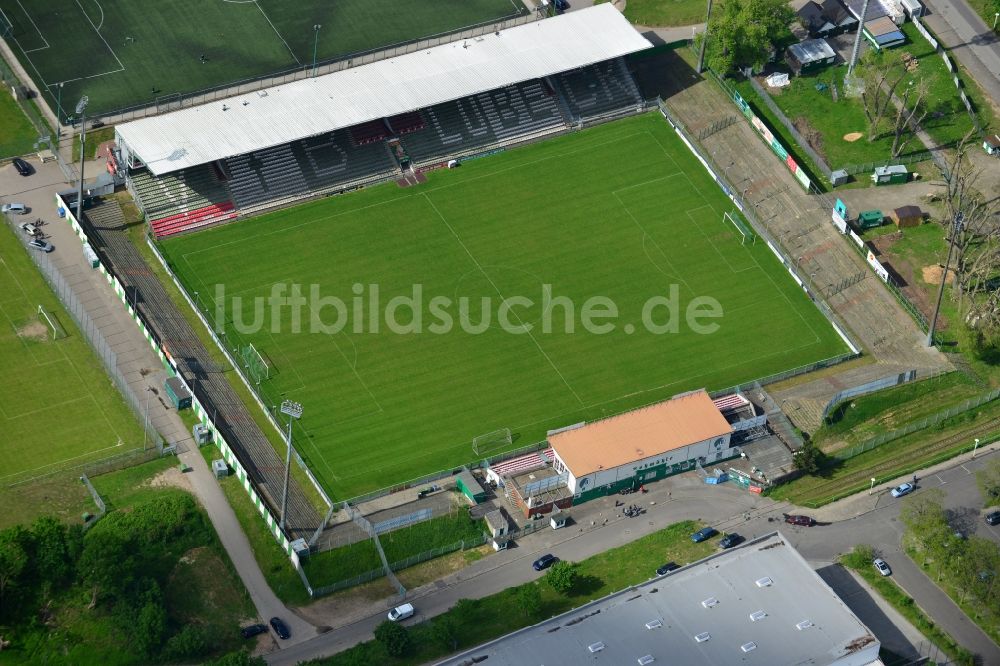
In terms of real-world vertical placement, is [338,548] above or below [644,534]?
above

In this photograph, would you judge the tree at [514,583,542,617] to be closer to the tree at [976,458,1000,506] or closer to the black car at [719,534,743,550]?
the black car at [719,534,743,550]

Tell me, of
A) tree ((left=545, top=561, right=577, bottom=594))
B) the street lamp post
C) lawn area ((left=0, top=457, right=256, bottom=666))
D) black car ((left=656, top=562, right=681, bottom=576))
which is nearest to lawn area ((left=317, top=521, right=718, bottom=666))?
black car ((left=656, top=562, right=681, bottom=576))

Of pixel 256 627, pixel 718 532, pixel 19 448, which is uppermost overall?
pixel 19 448

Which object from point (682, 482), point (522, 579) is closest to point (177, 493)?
point (522, 579)

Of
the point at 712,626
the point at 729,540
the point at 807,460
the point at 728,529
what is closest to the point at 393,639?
the point at 712,626

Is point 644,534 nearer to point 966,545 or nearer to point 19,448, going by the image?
point 966,545

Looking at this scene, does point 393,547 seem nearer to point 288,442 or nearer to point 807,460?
point 288,442

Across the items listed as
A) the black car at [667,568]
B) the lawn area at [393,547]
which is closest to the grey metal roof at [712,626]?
the black car at [667,568]
